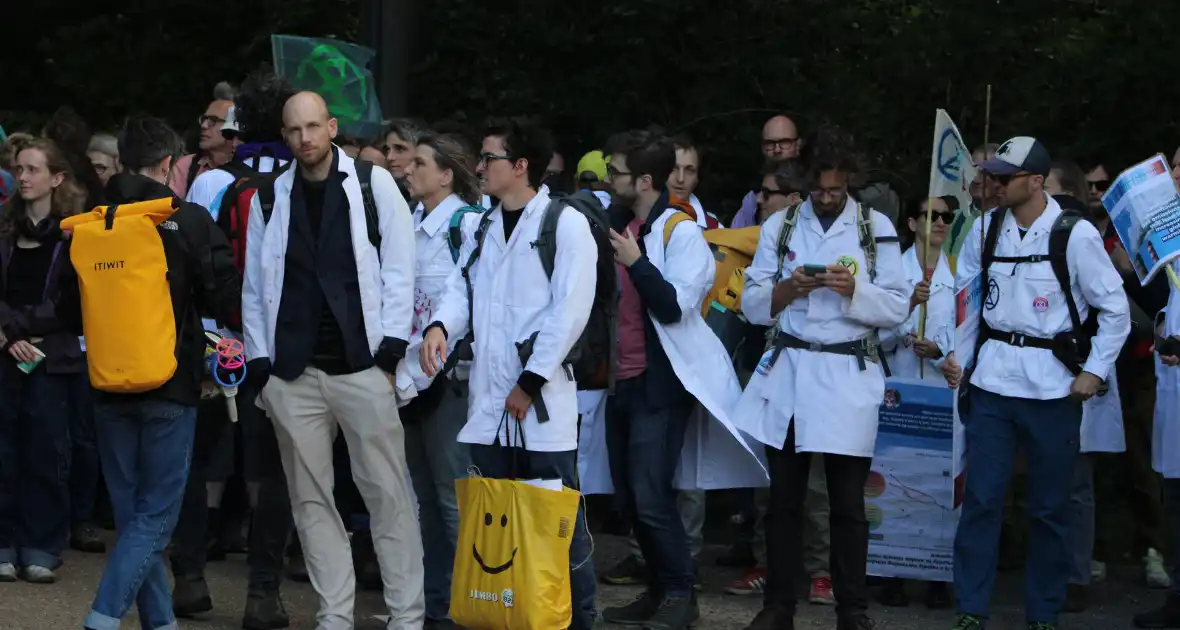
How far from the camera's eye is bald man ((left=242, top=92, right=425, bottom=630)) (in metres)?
6.93

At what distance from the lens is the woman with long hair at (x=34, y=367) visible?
8.56 meters

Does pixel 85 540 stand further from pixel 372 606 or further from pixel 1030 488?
pixel 1030 488

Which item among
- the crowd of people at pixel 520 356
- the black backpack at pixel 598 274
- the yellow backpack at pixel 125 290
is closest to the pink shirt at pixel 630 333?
the crowd of people at pixel 520 356

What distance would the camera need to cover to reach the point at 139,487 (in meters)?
6.85

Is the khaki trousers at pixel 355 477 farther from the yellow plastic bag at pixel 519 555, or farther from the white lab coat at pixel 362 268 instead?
the yellow plastic bag at pixel 519 555

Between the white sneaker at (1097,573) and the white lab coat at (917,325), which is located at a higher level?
the white lab coat at (917,325)

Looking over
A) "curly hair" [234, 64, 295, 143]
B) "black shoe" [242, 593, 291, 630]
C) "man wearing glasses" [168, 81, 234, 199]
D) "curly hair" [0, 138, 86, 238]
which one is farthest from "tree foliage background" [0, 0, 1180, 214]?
"black shoe" [242, 593, 291, 630]

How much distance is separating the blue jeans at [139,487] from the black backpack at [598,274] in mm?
1206

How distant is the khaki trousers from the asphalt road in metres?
0.65

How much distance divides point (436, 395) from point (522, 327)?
2.51 ft

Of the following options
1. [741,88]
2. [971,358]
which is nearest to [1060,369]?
[971,358]

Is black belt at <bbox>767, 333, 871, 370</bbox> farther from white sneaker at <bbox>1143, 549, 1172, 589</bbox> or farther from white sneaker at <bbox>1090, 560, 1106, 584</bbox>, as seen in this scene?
white sneaker at <bbox>1143, 549, 1172, 589</bbox>

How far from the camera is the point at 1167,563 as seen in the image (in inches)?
376

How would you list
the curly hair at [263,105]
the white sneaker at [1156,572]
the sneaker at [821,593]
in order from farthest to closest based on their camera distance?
the white sneaker at [1156,572], the sneaker at [821,593], the curly hair at [263,105]
